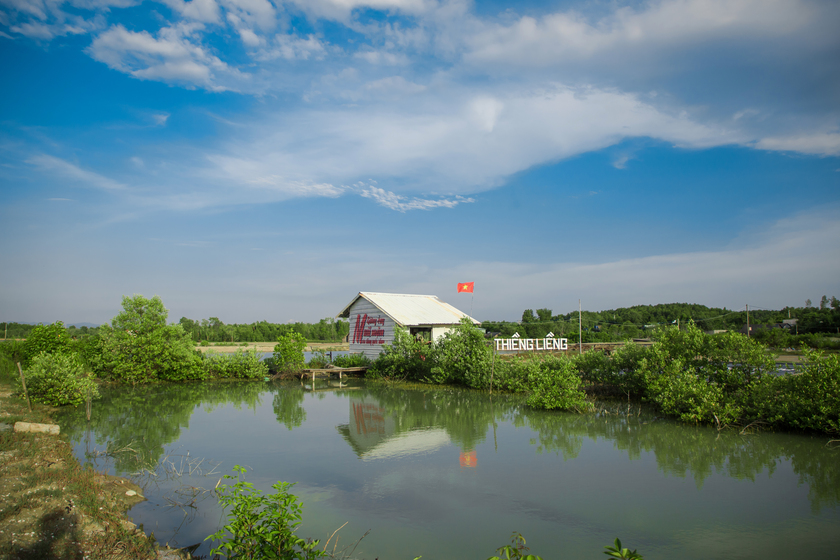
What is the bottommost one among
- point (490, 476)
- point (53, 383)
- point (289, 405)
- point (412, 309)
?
point (289, 405)

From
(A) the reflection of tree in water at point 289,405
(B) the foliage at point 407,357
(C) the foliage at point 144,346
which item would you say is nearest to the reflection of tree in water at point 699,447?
(A) the reflection of tree in water at point 289,405

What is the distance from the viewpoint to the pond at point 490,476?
6289 millimetres

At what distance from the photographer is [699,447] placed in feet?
34.7

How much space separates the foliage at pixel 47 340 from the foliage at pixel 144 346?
1.51 metres

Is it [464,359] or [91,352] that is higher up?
[91,352]

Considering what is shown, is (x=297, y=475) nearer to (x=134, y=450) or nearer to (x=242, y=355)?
(x=134, y=450)

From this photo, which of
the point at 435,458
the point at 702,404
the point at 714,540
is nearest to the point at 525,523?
the point at 714,540

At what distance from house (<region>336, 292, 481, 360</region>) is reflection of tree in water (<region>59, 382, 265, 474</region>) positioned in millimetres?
6757

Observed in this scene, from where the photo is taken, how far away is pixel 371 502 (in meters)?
7.50

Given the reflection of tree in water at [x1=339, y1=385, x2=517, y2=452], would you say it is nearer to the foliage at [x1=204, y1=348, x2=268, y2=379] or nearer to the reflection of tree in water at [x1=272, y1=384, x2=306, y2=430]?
the reflection of tree in water at [x1=272, y1=384, x2=306, y2=430]

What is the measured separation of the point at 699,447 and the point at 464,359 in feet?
33.9

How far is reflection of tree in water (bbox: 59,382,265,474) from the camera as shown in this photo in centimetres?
1079

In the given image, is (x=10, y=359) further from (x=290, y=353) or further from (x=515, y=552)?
(x=515, y=552)

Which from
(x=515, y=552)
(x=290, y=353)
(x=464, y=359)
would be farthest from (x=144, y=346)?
(x=515, y=552)
